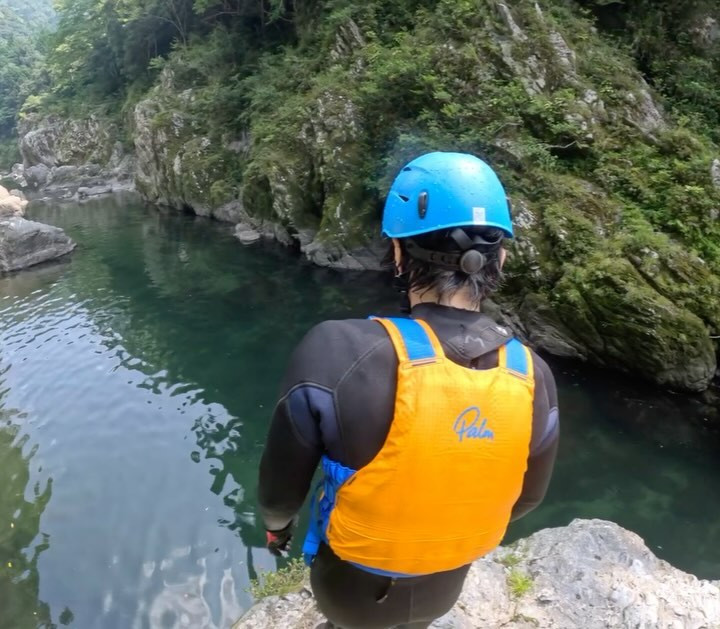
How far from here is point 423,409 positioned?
1.41m

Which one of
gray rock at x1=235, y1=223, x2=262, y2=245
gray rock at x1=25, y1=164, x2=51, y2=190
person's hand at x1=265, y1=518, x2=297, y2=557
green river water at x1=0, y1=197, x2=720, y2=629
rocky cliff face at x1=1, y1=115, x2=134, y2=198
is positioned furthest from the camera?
gray rock at x1=25, y1=164, x2=51, y2=190

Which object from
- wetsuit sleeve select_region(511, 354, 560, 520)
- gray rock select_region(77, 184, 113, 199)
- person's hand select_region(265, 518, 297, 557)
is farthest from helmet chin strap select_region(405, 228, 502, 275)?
gray rock select_region(77, 184, 113, 199)

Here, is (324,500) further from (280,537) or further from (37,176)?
(37,176)

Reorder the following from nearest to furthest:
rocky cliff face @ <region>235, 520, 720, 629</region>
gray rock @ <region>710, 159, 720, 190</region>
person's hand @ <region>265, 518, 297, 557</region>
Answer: person's hand @ <region>265, 518, 297, 557</region> < rocky cliff face @ <region>235, 520, 720, 629</region> < gray rock @ <region>710, 159, 720, 190</region>

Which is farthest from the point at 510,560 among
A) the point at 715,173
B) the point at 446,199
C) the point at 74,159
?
the point at 74,159

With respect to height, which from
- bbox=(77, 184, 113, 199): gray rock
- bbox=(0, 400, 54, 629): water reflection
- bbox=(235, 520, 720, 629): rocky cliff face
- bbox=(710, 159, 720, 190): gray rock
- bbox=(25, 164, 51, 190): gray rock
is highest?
bbox=(710, 159, 720, 190): gray rock

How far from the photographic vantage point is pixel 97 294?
45.7 feet

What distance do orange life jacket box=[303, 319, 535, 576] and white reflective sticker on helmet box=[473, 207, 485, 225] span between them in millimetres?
342

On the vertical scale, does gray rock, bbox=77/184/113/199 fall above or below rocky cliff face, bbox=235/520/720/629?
below

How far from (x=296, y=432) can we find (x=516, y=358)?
67cm

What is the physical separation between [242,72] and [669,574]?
2345cm

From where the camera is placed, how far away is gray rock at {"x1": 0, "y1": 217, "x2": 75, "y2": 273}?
16.4 m

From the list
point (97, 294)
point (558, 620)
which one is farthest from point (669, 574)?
point (97, 294)

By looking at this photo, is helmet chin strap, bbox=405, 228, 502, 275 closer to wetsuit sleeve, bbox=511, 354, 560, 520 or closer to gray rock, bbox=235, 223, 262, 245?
wetsuit sleeve, bbox=511, 354, 560, 520
